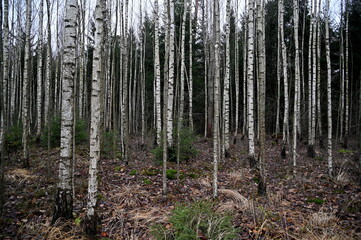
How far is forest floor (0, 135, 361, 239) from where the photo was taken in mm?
3799

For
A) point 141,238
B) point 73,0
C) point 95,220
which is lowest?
point 141,238

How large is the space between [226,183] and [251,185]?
27.8 inches

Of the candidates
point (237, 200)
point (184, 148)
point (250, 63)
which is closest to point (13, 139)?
point (184, 148)

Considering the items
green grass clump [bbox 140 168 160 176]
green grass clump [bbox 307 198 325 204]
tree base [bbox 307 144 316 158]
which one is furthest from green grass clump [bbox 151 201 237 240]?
tree base [bbox 307 144 316 158]

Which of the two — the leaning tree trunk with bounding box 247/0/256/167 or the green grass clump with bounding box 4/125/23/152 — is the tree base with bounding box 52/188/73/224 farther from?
the green grass clump with bounding box 4/125/23/152

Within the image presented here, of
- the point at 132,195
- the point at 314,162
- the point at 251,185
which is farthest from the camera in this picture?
the point at 314,162

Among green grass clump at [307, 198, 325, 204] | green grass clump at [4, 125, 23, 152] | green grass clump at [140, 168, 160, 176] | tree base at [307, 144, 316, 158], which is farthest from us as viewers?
tree base at [307, 144, 316, 158]

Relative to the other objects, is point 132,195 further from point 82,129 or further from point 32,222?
point 82,129

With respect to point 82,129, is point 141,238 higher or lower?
lower

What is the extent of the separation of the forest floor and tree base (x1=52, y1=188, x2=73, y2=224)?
125 mm

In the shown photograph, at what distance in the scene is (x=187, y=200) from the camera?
208 inches

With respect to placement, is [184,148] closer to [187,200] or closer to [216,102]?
[187,200]

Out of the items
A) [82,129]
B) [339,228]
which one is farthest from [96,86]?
[82,129]

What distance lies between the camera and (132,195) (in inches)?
210
